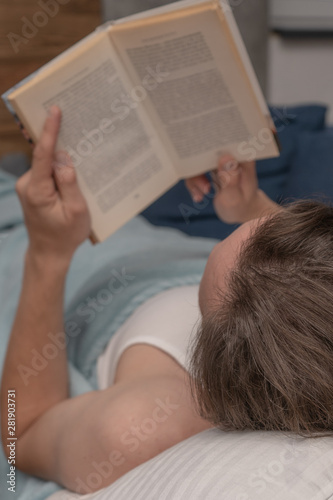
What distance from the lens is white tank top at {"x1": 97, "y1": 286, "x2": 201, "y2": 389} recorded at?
93cm

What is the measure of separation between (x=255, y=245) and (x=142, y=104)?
423 millimetres

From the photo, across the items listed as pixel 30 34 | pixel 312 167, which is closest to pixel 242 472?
pixel 312 167

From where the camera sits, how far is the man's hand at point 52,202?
90 cm

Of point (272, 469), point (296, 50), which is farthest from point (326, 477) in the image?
point (296, 50)

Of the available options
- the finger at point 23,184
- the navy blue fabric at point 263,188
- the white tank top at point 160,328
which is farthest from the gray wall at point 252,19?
the finger at point 23,184

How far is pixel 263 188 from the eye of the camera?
1.64m

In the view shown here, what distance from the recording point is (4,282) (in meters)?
1.35

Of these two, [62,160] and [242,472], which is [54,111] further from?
[242,472]

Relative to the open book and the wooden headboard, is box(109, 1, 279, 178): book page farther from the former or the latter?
the wooden headboard

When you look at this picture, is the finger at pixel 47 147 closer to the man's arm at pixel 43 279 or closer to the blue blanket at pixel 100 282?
the man's arm at pixel 43 279

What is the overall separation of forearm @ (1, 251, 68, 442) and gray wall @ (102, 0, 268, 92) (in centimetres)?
141

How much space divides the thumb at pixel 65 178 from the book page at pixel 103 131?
2 cm

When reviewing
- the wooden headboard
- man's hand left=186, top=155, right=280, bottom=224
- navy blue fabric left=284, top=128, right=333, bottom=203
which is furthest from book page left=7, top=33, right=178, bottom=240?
the wooden headboard

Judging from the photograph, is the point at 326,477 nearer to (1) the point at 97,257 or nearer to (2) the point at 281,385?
(2) the point at 281,385
